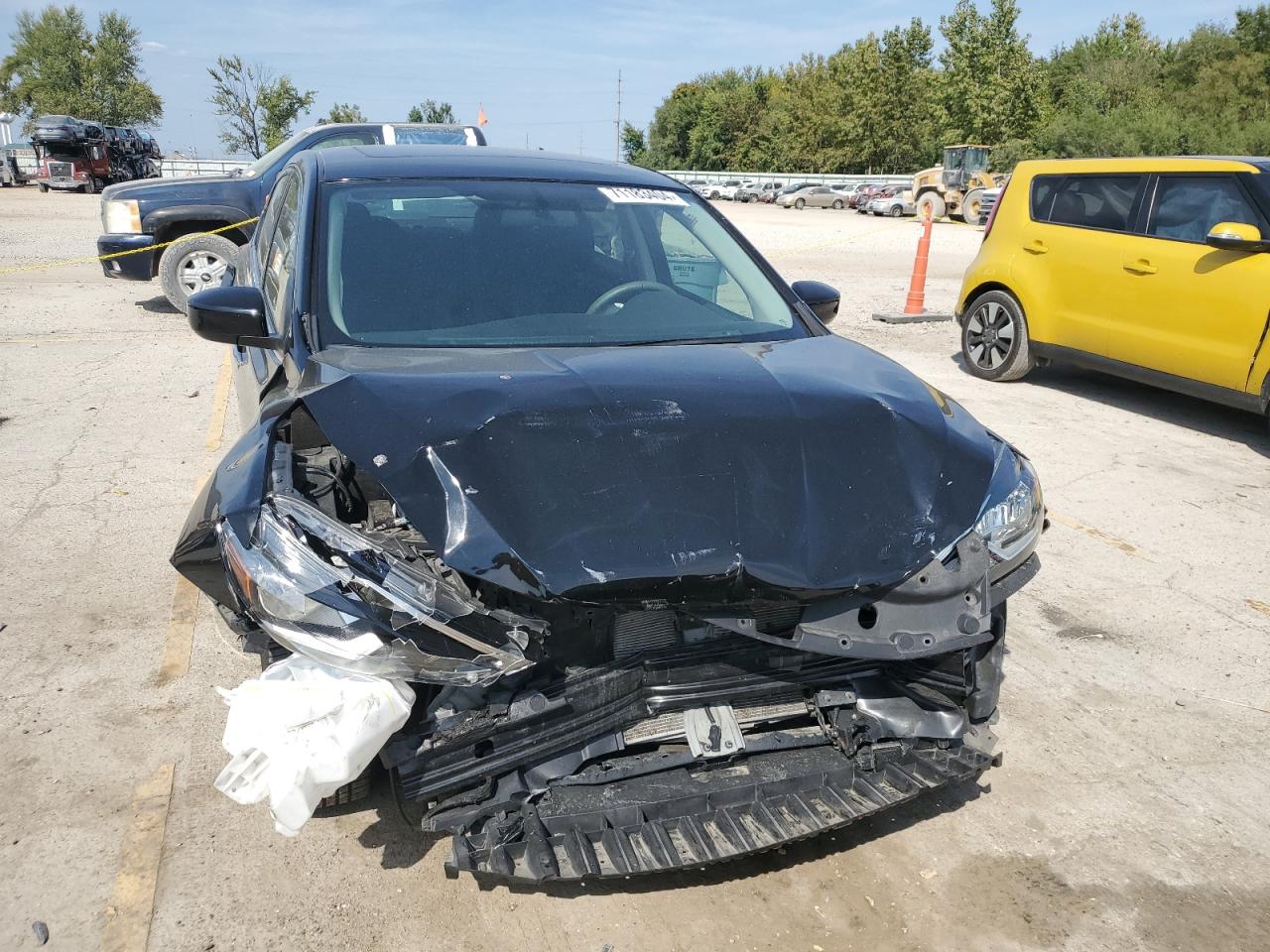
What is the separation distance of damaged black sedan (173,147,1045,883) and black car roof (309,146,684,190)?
933 millimetres

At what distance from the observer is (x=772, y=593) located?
2424 mm

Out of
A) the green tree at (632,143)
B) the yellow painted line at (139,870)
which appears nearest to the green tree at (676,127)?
the green tree at (632,143)

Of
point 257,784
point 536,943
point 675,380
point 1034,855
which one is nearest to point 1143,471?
point 1034,855

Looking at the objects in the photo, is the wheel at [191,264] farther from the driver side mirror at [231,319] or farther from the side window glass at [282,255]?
the driver side mirror at [231,319]

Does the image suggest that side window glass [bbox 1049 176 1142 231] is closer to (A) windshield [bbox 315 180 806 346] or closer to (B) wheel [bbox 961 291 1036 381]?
(B) wheel [bbox 961 291 1036 381]

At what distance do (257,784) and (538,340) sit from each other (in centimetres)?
167

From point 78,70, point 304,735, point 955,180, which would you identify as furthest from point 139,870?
point 78,70

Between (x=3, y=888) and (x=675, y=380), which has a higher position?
(x=675, y=380)

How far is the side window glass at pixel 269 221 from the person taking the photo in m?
4.59

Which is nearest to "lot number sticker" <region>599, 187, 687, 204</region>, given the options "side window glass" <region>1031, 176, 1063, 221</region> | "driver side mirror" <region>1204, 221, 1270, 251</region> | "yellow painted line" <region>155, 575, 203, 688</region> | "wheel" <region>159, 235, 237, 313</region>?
"yellow painted line" <region>155, 575, 203, 688</region>

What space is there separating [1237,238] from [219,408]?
23.2ft

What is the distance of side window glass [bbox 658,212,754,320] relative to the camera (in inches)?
154

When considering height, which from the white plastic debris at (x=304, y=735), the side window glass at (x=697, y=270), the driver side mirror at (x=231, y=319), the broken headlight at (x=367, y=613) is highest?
the side window glass at (x=697, y=270)

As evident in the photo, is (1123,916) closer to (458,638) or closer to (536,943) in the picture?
(536,943)
